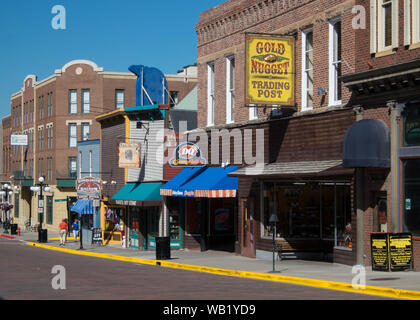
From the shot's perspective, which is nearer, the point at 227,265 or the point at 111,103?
the point at 227,265

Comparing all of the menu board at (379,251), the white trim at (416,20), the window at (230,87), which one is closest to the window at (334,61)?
the white trim at (416,20)

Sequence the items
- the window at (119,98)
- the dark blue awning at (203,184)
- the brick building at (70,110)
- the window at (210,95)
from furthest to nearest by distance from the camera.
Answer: the window at (119,98) → the brick building at (70,110) → the window at (210,95) → the dark blue awning at (203,184)

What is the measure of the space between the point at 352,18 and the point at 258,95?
14.1 feet

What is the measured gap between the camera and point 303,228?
2780 centimetres

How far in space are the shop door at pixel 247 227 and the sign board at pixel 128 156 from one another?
10.6 m

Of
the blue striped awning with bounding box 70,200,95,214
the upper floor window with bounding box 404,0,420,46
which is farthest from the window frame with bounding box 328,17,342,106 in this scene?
the blue striped awning with bounding box 70,200,95,214

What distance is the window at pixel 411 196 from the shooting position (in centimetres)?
2133

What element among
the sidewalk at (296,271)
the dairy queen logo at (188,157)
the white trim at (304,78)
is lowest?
the sidewalk at (296,271)

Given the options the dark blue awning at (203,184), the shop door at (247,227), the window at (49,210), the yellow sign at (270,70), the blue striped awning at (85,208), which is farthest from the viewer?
the window at (49,210)

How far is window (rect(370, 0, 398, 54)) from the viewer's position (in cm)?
2236

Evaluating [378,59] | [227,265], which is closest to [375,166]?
[378,59]

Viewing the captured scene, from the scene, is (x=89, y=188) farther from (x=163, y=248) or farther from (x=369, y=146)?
(x=369, y=146)

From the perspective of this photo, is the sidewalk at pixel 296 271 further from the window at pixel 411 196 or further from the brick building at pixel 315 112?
the window at pixel 411 196
